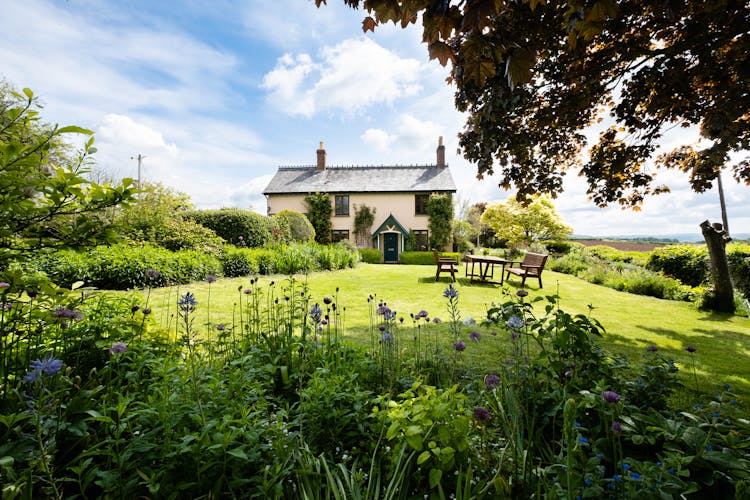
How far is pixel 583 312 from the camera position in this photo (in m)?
7.57

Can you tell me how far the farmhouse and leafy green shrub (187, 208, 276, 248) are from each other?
12.0 metres

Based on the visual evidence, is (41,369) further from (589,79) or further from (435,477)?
(589,79)

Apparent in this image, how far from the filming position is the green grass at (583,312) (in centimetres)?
448

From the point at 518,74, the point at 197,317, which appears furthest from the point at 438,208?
the point at 518,74

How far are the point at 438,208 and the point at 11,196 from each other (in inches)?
908

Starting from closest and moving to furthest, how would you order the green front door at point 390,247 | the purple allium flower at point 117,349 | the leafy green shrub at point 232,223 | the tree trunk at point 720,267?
1. the purple allium flower at point 117,349
2. the tree trunk at point 720,267
3. the leafy green shrub at point 232,223
4. the green front door at point 390,247

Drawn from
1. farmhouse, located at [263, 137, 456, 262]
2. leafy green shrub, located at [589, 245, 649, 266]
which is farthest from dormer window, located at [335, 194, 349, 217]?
leafy green shrub, located at [589, 245, 649, 266]

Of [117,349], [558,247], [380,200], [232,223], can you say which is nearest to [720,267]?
[117,349]

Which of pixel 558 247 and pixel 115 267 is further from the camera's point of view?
pixel 558 247

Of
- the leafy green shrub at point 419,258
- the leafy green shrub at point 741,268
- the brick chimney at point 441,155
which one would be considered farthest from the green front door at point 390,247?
the leafy green shrub at point 741,268

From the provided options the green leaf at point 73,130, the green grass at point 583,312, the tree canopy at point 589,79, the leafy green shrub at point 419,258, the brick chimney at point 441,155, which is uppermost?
the brick chimney at point 441,155

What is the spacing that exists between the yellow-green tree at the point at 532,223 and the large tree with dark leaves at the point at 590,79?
18521 millimetres

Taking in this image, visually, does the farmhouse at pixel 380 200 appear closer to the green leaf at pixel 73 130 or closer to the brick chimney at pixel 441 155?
the brick chimney at pixel 441 155

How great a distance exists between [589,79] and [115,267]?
32.2 ft
